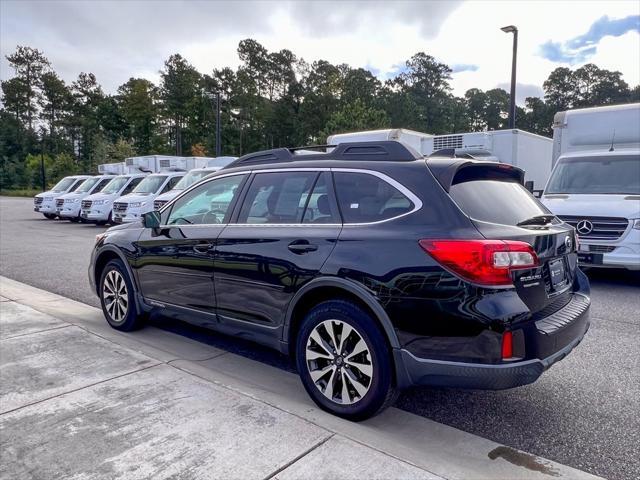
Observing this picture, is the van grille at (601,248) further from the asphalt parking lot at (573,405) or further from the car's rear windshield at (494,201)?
the car's rear windshield at (494,201)

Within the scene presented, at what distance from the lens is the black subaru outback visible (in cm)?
267

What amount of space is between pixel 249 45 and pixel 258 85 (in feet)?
18.2

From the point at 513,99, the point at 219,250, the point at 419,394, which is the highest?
the point at 513,99

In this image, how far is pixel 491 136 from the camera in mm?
13273

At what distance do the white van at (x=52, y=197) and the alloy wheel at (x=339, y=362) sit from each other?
20.6 metres

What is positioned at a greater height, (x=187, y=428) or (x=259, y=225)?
(x=259, y=225)

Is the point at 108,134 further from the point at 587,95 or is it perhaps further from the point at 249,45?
the point at 587,95

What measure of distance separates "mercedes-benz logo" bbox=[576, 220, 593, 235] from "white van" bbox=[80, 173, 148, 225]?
50.4 ft

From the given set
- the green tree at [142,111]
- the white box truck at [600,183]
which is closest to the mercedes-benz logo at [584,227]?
the white box truck at [600,183]

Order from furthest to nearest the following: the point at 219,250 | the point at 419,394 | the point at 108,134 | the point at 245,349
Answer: the point at 108,134, the point at 245,349, the point at 219,250, the point at 419,394

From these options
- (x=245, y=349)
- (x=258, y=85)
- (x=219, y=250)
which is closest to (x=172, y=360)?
(x=245, y=349)

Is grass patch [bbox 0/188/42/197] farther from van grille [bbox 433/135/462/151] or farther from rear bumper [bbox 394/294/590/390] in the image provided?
rear bumper [bbox 394/294/590/390]

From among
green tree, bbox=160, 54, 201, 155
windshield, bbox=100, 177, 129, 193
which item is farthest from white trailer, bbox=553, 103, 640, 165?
green tree, bbox=160, 54, 201, 155

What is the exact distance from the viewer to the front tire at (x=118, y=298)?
490 centimetres
